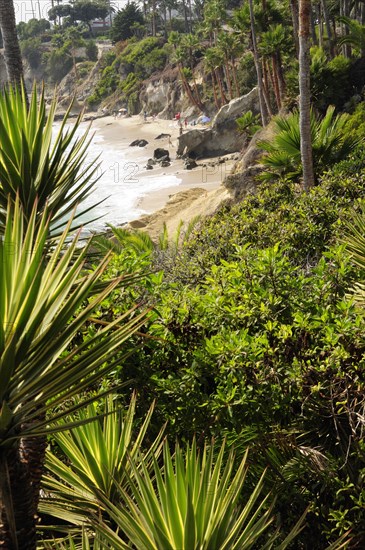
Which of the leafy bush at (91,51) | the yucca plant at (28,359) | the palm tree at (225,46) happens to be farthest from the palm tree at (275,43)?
the leafy bush at (91,51)

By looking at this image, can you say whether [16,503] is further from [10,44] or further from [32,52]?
[32,52]

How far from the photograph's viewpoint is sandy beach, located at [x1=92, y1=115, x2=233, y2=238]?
67.0 ft

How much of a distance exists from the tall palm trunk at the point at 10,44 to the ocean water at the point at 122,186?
14.3 m

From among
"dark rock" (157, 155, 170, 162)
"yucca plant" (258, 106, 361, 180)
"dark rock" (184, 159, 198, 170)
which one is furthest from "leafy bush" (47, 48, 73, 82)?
"yucca plant" (258, 106, 361, 180)

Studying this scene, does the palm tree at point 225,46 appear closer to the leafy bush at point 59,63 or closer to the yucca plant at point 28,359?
the yucca plant at point 28,359

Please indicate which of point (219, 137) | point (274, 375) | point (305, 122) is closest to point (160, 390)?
point (274, 375)

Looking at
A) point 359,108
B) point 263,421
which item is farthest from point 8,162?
point 359,108

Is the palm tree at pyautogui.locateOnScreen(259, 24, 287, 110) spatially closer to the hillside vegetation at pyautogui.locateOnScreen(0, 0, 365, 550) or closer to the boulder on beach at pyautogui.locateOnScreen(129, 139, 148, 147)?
the hillside vegetation at pyautogui.locateOnScreen(0, 0, 365, 550)

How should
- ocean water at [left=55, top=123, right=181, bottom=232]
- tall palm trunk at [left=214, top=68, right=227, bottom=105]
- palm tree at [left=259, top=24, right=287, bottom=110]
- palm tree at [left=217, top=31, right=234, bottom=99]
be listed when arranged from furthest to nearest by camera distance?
1. tall palm trunk at [left=214, top=68, right=227, bottom=105]
2. palm tree at [left=217, top=31, right=234, bottom=99]
3. ocean water at [left=55, top=123, right=181, bottom=232]
4. palm tree at [left=259, top=24, right=287, bottom=110]

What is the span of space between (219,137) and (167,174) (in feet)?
20.1

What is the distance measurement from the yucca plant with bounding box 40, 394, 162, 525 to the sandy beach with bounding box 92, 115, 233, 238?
14279 millimetres

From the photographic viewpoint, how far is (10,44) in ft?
19.0

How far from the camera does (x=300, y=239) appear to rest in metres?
6.67

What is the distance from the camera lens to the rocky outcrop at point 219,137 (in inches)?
1512
